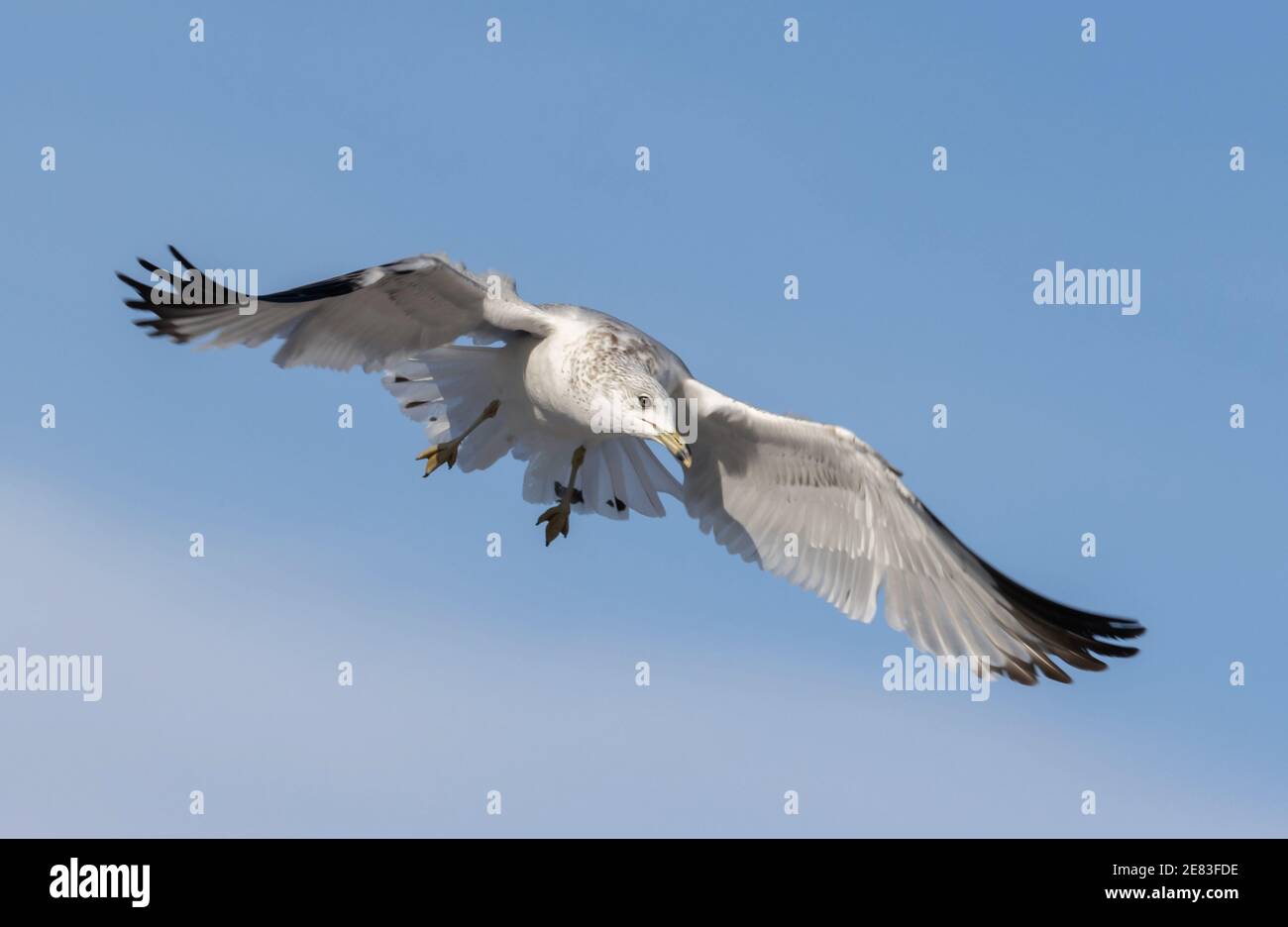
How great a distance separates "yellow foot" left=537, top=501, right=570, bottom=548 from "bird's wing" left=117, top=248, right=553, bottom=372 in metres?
1.65

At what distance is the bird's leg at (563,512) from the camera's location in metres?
13.8

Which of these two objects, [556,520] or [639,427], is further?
[556,520]

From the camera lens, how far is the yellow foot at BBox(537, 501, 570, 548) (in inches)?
545

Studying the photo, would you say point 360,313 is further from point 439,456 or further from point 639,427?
point 639,427

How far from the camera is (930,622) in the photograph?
501 inches

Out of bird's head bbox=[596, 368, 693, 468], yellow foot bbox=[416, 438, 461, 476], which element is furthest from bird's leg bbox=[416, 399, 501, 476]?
bird's head bbox=[596, 368, 693, 468]

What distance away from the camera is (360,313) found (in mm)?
12852

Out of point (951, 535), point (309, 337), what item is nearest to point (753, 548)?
point (951, 535)

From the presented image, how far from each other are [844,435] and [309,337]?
4.28m

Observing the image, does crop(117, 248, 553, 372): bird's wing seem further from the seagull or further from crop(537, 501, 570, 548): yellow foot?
crop(537, 501, 570, 548): yellow foot

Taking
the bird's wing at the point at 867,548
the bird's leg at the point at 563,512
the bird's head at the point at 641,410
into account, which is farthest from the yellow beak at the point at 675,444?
the bird's leg at the point at 563,512

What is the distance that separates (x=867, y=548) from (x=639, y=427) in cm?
230

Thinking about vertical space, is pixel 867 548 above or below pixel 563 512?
below

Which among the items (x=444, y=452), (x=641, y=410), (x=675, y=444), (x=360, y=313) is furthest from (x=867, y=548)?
(x=360, y=313)
